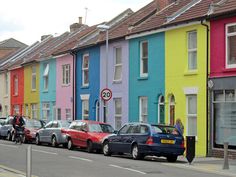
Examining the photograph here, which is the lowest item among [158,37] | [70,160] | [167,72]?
[70,160]

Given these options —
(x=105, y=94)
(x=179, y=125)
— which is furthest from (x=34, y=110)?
(x=179, y=125)

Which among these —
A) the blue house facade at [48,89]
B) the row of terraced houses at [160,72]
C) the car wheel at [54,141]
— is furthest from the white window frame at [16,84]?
the car wheel at [54,141]

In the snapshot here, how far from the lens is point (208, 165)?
2114cm

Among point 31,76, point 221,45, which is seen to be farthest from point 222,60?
point 31,76

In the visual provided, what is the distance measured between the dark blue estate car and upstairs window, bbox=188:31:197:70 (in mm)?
4565

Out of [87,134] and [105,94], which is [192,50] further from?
[87,134]

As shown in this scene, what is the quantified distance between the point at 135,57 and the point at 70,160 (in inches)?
426

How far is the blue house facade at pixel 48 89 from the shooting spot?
43228mm

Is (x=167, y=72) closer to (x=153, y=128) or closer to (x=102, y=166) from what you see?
(x=153, y=128)

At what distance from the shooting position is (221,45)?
24.3 m

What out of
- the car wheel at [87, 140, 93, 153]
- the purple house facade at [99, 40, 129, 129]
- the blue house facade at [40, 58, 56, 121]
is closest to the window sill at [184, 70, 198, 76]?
the car wheel at [87, 140, 93, 153]

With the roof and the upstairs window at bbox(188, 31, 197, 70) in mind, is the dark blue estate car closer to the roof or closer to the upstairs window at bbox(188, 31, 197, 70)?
the upstairs window at bbox(188, 31, 197, 70)

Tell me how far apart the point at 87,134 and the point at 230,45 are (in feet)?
25.6

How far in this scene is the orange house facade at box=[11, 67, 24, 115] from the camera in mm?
50688
